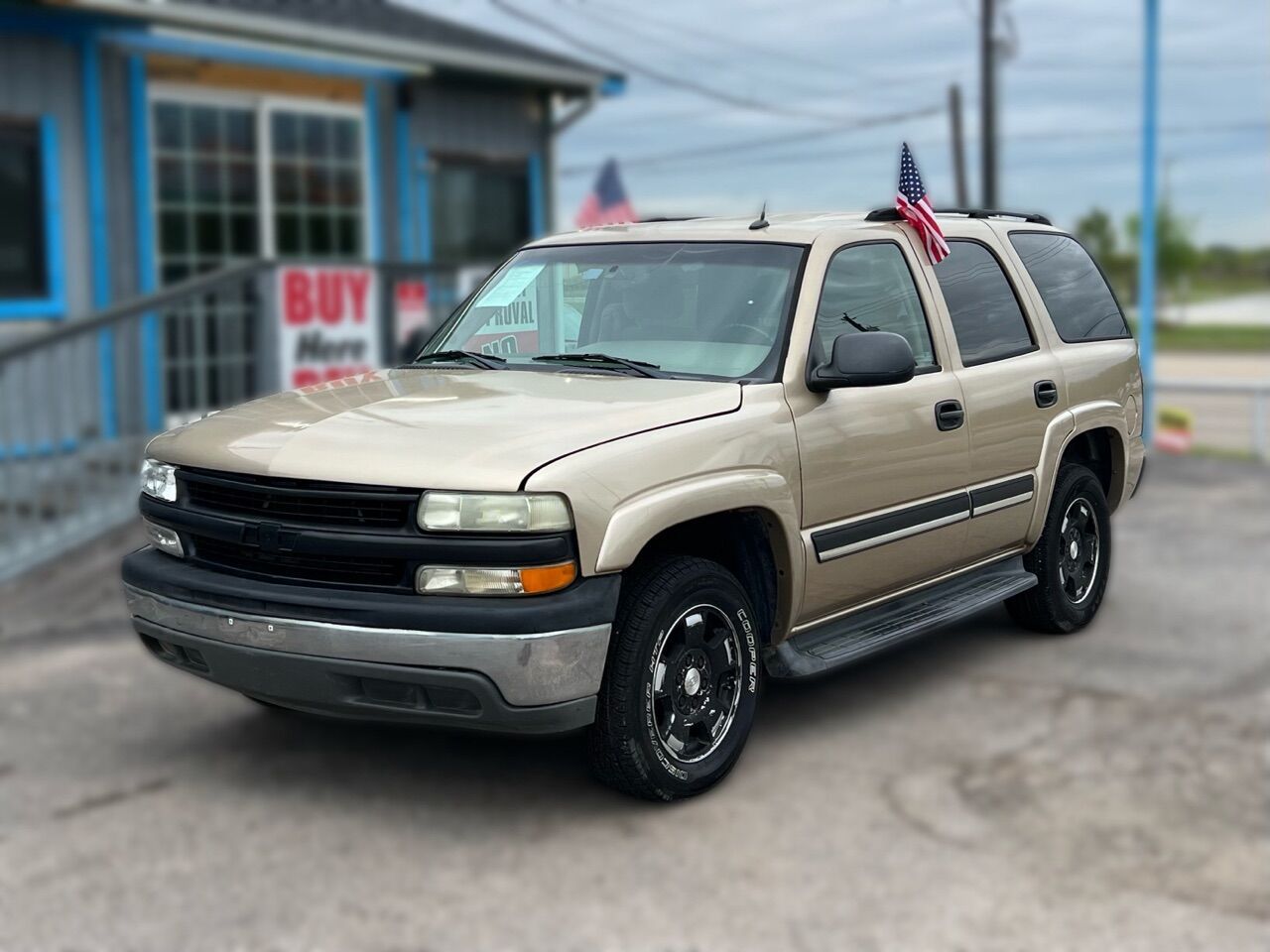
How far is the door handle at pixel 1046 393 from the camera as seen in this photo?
5.15ft

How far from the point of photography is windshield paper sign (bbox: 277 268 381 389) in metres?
11.2

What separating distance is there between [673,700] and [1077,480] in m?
0.52

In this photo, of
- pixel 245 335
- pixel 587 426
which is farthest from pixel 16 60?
pixel 587 426

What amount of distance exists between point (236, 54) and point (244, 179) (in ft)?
4.30

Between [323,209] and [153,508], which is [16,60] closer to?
[323,209]

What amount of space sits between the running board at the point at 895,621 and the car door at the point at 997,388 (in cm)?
4

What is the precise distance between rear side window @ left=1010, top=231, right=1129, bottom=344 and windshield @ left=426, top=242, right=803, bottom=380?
36cm

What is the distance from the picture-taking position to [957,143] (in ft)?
118

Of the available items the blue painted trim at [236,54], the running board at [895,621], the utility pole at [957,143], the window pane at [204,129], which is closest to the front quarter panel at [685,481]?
the running board at [895,621]

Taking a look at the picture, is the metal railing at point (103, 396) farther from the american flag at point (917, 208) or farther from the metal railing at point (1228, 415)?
the metal railing at point (1228, 415)

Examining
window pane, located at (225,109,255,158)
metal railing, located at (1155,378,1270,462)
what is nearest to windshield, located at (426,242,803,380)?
window pane, located at (225,109,255,158)

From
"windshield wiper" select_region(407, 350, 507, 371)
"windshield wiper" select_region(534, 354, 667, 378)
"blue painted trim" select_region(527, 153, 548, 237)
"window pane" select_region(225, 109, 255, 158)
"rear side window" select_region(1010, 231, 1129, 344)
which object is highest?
"window pane" select_region(225, 109, 255, 158)

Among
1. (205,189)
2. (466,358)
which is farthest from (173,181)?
(466,358)

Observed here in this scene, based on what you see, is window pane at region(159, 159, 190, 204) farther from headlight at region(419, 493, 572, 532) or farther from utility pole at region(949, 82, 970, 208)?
utility pole at region(949, 82, 970, 208)
